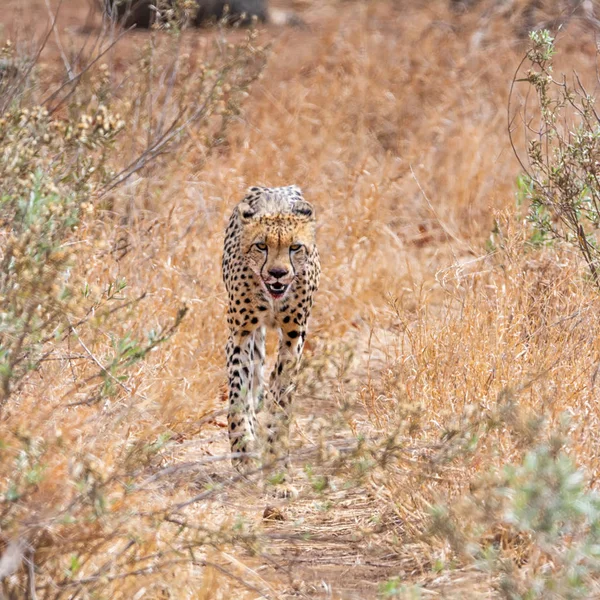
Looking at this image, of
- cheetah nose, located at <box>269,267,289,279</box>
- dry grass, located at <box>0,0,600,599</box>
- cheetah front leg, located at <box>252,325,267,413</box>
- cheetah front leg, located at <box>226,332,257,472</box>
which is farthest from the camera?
cheetah front leg, located at <box>252,325,267,413</box>

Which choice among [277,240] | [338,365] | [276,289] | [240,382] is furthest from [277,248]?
[338,365]

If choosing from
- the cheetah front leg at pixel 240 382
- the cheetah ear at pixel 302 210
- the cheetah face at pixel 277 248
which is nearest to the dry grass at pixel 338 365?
the cheetah front leg at pixel 240 382

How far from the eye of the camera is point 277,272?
4.73 m

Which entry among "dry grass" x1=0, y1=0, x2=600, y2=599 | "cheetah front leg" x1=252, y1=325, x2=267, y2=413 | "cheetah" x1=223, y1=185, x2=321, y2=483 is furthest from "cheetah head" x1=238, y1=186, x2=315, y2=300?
"cheetah front leg" x1=252, y1=325, x2=267, y2=413

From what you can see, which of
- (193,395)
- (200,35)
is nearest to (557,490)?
(193,395)

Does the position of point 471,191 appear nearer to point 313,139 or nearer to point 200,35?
point 313,139

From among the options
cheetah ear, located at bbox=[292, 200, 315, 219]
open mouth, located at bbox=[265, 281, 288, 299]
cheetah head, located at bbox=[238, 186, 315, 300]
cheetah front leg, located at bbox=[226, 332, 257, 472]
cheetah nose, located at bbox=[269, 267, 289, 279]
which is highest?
cheetah ear, located at bbox=[292, 200, 315, 219]

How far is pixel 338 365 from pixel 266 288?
1.13m

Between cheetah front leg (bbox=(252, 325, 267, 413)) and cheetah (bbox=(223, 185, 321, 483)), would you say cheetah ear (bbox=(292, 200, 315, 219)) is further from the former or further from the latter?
cheetah front leg (bbox=(252, 325, 267, 413))

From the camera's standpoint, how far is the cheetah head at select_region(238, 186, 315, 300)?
4.75 metres

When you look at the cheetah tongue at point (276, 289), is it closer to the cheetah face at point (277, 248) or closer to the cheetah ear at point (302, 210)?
the cheetah face at point (277, 248)

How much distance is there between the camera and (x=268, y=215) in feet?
15.8

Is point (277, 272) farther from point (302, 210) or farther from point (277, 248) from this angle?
point (302, 210)

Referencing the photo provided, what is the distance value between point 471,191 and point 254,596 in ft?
15.9
